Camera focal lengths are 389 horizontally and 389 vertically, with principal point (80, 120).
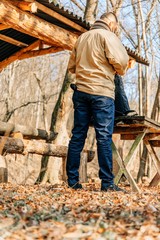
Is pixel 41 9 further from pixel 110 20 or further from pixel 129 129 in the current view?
pixel 129 129

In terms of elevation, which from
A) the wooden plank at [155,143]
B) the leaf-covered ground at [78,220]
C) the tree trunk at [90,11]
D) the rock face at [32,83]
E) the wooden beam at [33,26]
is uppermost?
the rock face at [32,83]

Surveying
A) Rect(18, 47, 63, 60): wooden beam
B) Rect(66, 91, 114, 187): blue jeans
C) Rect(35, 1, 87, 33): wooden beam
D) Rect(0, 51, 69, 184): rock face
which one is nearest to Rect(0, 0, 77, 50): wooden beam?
Rect(35, 1, 87, 33): wooden beam

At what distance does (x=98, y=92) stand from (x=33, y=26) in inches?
94.1

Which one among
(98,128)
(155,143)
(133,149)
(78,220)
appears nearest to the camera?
(78,220)

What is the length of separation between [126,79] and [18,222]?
94.8 feet

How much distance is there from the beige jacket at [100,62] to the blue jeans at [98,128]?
113 mm

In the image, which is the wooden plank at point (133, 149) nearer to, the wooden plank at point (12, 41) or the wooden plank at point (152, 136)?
the wooden plank at point (152, 136)

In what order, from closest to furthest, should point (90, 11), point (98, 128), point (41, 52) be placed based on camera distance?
point (98, 128), point (41, 52), point (90, 11)

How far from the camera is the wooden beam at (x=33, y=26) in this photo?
6.11 meters

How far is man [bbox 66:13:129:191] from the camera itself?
191 inches

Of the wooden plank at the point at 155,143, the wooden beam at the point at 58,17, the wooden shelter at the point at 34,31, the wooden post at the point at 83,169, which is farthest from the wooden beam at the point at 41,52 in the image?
the wooden plank at the point at 155,143

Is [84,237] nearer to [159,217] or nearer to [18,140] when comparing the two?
[159,217]

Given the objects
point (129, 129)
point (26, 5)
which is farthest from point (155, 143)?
point (26, 5)

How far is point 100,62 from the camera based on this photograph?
4.99m
